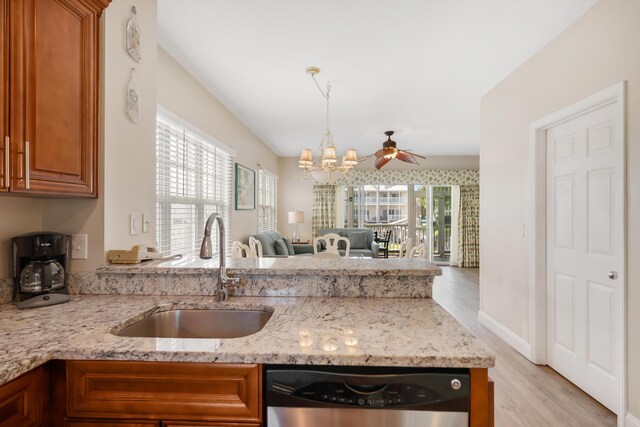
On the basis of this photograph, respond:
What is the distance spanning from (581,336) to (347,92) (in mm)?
2957

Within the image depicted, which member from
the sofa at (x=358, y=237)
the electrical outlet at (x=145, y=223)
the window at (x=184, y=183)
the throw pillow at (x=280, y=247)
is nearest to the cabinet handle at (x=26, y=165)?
the electrical outlet at (x=145, y=223)

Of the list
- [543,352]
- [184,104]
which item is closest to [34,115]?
[184,104]

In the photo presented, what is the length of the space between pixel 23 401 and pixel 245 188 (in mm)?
4290

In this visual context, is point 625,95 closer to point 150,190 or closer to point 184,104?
point 150,190

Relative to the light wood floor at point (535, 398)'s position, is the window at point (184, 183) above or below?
above

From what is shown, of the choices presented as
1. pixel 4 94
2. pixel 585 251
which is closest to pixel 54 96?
pixel 4 94

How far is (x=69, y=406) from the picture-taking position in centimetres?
100

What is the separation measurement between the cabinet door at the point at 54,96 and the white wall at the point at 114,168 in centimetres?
6

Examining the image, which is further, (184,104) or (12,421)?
(184,104)

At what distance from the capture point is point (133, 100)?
Answer: 1.79 meters

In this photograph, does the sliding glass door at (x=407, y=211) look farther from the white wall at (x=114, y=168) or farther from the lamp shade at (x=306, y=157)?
the white wall at (x=114, y=168)

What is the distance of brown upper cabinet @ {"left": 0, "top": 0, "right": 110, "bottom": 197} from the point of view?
1181 mm

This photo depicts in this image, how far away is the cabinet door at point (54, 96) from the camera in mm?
1202

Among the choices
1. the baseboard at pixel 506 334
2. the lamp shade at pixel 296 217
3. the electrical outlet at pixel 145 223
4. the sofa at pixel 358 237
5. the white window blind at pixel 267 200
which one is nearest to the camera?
the electrical outlet at pixel 145 223
